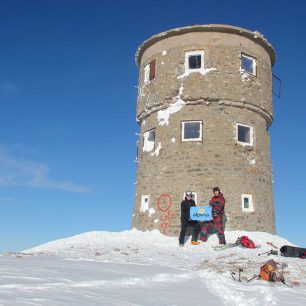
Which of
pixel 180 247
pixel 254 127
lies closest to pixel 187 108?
pixel 254 127

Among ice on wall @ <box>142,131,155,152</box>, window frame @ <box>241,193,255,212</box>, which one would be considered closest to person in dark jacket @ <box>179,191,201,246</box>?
window frame @ <box>241,193,255,212</box>

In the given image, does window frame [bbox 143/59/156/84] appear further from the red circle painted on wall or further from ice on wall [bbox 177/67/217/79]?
the red circle painted on wall

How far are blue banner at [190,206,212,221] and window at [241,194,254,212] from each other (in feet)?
7.77

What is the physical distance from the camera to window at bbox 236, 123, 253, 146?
694 inches

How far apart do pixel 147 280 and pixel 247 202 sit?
10.2 metres

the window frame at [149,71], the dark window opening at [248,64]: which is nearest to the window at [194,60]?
the window frame at [149,71]

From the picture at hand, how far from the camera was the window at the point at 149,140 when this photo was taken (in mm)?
18672

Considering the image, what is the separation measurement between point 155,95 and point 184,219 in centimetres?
705

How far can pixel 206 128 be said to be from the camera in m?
17.3

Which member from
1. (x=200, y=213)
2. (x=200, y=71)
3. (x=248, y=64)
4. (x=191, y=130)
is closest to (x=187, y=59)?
(x=200, y=71)

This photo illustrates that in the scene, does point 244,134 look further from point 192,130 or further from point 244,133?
point 192,130

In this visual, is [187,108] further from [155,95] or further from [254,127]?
[254,127]

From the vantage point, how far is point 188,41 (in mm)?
18750

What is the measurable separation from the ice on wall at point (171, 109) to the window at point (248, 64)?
10.7 feet
